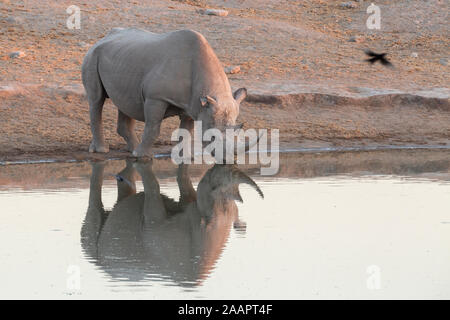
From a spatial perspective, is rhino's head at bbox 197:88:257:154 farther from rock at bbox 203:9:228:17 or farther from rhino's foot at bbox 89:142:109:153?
rock at bbox 203:9:228:17

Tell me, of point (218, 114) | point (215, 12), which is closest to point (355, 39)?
point (215, 12)

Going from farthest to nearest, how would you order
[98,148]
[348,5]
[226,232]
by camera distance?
[348,5]
[98,148]
[226,232]

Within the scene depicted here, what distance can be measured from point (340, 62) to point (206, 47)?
7.26 metres

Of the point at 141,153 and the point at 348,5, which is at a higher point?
the point at 348,5

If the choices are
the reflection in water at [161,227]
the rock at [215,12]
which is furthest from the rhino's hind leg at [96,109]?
the rock at [215,12]

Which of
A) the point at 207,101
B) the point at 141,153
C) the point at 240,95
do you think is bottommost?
the point at 141,153

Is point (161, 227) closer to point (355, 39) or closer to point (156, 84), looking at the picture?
point (156, 84)

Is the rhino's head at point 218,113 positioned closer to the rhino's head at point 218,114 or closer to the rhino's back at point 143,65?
the rhino's head at point 218,114

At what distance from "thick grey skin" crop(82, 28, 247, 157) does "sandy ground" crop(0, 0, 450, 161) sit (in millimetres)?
671

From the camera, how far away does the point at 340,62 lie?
19.3 metres

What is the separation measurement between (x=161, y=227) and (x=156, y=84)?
391 cm

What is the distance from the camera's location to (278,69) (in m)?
18.3
